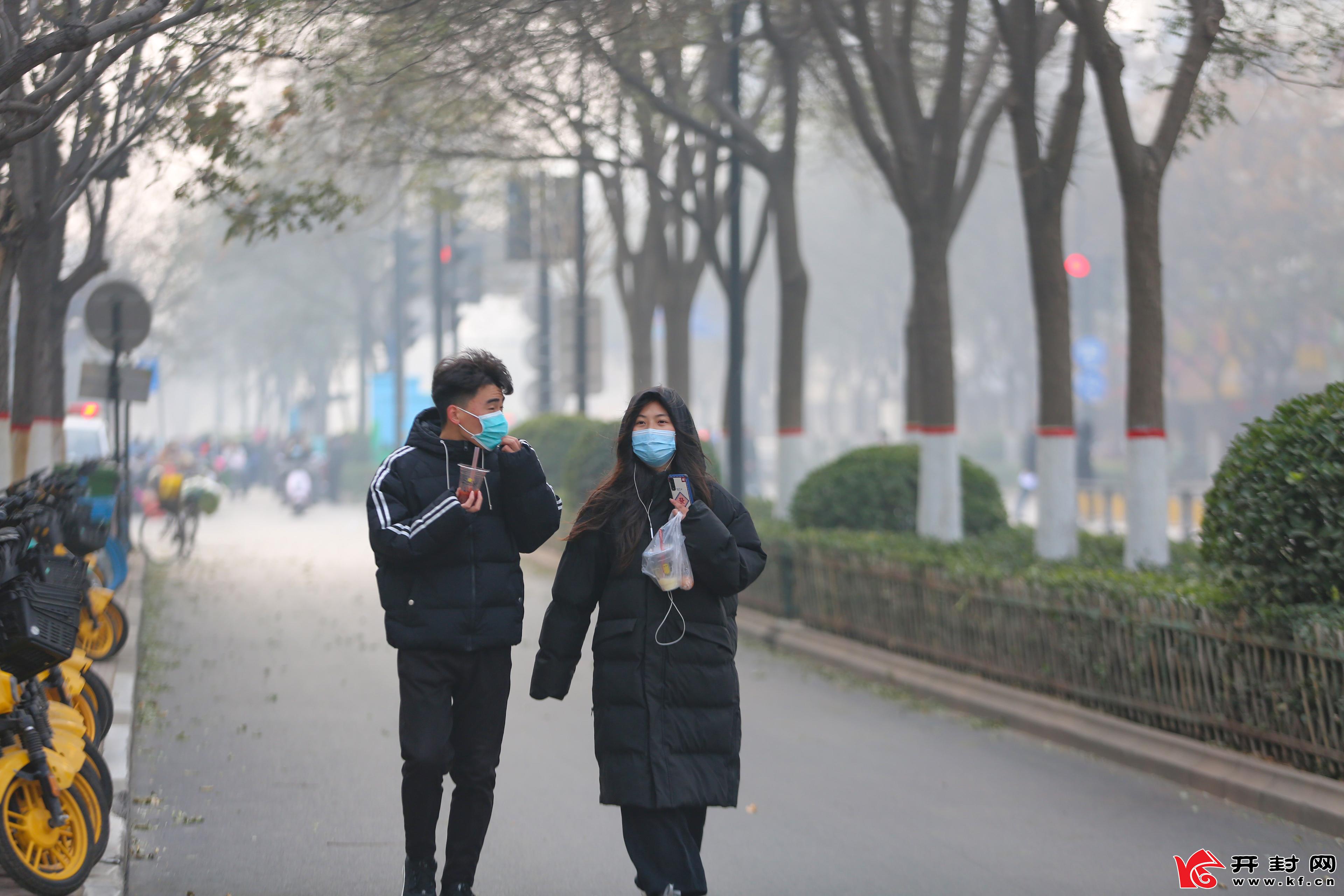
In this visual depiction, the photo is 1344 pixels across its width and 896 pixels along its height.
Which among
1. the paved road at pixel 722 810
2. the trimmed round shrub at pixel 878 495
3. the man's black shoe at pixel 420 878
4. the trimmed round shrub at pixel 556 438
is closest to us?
the man's black shoe at pixel 420 878

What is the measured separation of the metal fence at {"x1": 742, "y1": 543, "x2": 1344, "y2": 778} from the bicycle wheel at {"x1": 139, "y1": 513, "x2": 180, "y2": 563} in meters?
10.2

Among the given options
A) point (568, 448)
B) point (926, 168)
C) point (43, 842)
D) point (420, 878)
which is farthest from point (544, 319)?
point (420, 878)

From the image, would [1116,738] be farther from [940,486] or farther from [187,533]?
[187,533]

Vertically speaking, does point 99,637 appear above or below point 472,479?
below

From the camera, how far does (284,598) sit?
1519cm

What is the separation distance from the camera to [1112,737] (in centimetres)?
754

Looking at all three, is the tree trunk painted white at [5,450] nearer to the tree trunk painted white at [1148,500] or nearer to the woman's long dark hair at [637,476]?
the woman's long dark hair at [637,476]

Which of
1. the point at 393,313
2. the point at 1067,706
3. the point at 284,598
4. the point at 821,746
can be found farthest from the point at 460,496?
the point at 393,313

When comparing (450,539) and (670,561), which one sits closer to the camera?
(670,561)

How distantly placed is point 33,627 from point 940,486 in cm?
833

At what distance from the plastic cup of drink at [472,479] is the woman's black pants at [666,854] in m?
1.10

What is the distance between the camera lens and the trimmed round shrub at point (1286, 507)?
636 centimetres

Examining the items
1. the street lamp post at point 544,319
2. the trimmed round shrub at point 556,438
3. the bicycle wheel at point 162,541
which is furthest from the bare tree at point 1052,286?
the street lamp post at point 544,319

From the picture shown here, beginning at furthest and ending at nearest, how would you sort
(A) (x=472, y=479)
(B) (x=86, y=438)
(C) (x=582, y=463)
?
(B) (x=86, y=438)
(C) (x=582, y=463)
(A) (x=472, y=479)
